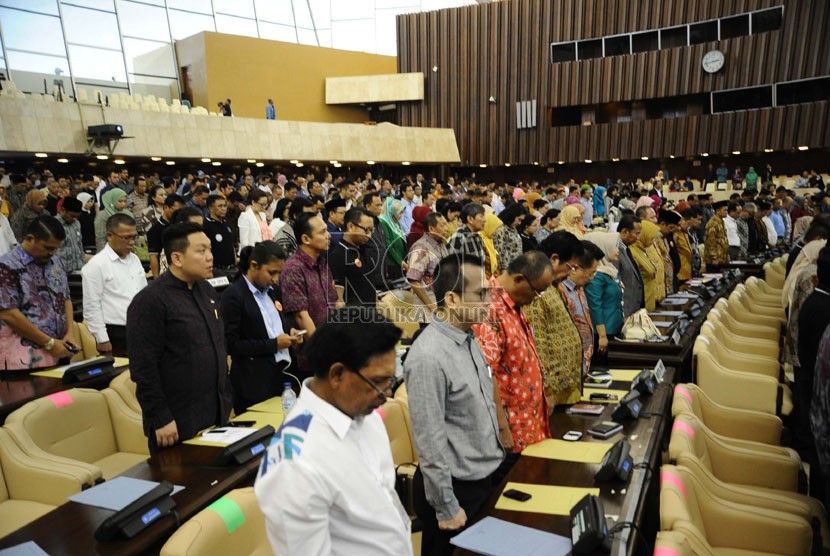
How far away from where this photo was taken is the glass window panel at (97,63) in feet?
46.6

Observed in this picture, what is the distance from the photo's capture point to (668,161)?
1808 cm

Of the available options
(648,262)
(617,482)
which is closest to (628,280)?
(648,262)

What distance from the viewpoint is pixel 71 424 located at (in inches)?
114

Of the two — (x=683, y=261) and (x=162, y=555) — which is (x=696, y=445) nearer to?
(x=162, y=555)

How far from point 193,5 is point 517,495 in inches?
721

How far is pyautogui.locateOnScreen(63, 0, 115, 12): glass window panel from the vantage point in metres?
14.2

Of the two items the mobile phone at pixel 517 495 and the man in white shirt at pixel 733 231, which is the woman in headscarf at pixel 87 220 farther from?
the man in white shirt at pixel 733 231

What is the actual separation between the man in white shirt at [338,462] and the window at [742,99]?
17.9 meters

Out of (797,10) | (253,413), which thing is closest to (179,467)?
(253,413)

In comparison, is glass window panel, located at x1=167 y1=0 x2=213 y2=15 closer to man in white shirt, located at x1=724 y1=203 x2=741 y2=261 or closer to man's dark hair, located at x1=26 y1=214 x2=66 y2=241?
man in white shirt, located at x1=724 y1=203 x2=741 y2=261

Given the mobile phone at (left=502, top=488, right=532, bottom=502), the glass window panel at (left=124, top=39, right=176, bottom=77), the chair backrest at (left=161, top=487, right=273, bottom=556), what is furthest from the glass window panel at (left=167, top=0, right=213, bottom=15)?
the mobile phone at (left=502, top=488, right=532, bottom=502)

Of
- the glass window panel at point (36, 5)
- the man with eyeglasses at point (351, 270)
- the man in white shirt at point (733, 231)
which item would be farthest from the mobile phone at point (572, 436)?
the glass window panel at point (36, 5)

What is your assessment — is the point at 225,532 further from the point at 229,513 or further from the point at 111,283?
the point at 111,283

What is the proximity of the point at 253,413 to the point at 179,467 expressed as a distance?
637mm
